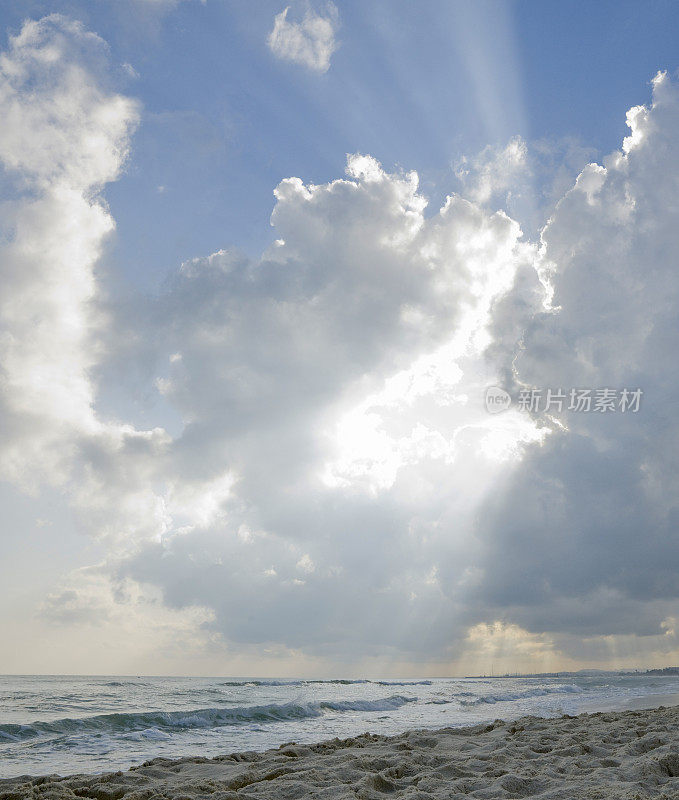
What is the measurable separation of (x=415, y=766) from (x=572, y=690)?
3817 cm

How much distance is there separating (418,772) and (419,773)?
0.09 meters

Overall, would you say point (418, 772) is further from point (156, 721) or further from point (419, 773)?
point (156, 721)

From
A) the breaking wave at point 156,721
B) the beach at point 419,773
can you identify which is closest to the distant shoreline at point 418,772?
the beach at point 419,773

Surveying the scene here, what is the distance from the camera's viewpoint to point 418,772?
21.6ft

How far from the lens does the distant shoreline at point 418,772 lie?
220 inches

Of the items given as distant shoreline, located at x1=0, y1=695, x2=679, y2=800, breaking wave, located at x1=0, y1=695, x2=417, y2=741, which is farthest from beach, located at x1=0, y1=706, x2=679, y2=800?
breaking wave, located at x1=0, y1=695, x2=417, y2=741

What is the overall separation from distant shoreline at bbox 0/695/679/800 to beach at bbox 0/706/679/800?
13 millimetres

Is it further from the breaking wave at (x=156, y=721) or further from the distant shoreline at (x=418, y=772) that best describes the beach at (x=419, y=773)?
the breaking wave at (x=156, y=721)

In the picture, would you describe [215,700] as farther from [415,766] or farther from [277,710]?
[415,766]

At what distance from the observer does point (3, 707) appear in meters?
21.7

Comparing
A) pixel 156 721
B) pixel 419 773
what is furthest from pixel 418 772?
pixel 156 721

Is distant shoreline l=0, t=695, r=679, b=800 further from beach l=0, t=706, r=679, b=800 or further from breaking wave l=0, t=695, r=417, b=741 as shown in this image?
breaking wave l=0, t=695, r=417, b=741

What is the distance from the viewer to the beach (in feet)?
18.0

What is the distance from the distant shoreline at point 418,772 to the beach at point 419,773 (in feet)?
0.04
